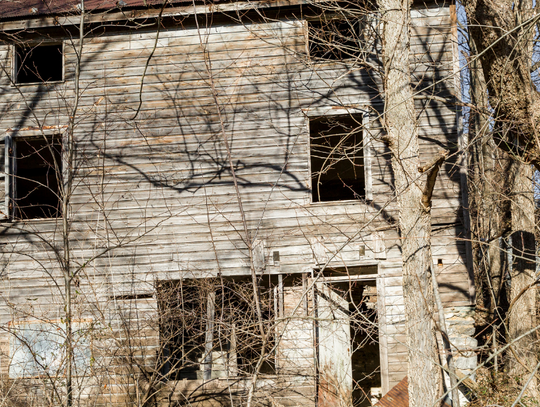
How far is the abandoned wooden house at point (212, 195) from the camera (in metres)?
8.58

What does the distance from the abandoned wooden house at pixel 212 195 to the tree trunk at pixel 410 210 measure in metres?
1.62

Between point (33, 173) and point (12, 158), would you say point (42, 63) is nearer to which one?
point (33, 173)

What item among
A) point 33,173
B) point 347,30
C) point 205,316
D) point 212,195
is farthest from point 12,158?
point 347,30

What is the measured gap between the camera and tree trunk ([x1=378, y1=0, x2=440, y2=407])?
20.7 ft

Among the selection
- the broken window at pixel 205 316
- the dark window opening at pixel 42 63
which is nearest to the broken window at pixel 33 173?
the dark window opening at pixel 42 63

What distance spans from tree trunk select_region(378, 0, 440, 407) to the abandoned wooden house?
1618mm

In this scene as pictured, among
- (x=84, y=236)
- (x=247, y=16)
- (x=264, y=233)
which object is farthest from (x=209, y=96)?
(x=84, y=236)

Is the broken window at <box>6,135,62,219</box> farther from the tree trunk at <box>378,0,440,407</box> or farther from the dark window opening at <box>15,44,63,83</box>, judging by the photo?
the tree trunk at <box>378,0,440,407</box>

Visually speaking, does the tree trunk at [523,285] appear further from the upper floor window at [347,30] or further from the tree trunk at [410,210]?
the upper floor window at [347,30]

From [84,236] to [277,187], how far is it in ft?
11.5

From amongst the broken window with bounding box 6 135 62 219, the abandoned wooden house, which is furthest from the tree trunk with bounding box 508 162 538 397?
the broken window with bounding box 6 135 62 219

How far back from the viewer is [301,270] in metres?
8.79

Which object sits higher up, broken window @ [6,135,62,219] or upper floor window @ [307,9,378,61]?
upper floor window @ [307,9,378,61]

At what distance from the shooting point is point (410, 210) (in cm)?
668
